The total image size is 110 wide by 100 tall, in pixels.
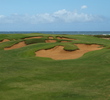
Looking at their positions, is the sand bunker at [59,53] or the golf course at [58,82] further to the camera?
the sand bunker at [59,53]

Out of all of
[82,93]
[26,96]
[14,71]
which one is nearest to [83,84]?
[82,93]

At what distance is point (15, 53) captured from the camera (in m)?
26.8

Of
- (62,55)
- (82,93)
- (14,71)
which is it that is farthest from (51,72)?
(62,55)

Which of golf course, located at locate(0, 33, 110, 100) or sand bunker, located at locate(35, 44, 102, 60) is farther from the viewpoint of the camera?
sand bunker, located at locate(35, 44, 102, 60)

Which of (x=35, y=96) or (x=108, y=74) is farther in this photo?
(x=108, y=74)

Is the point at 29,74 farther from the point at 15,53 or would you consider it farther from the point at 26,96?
the point at 15,53

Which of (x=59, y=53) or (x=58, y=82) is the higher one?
(x=59, y=53)

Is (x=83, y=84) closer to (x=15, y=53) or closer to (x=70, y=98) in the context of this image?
(x=70, y=98)

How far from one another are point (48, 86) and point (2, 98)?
8.95ft

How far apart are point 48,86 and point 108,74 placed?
412 cm

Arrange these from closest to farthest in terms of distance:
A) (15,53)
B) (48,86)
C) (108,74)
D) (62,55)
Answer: (48,86) < (108,74) < (62,55) < (15,53)

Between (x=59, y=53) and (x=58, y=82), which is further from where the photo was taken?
(x=59, y=53)

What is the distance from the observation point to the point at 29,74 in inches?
589

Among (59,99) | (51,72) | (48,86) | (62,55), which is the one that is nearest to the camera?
(59,99)
